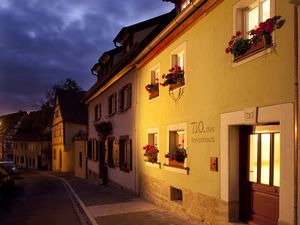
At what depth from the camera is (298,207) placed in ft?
21.7

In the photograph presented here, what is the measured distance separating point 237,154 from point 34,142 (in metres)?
57.2

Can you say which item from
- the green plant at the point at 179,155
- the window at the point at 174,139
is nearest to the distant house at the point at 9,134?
the window at the point at 174,139

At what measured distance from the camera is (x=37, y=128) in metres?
67.7

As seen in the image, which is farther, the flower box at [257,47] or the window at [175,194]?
the window at [175,194]

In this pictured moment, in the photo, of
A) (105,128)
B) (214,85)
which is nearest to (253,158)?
(214,85)

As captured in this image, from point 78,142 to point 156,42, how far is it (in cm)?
2540

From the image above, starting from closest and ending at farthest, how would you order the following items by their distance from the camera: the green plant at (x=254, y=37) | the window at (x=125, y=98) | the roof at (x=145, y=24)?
the green plant at (x=254, y=37) → the window at (x=125, y=98) → the roof at (x=145, y=24)

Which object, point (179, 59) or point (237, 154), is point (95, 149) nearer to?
point (179, 59)

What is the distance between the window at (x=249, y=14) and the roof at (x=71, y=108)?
4037 centimetres

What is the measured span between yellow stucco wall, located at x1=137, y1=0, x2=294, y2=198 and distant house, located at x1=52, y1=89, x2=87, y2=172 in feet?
114

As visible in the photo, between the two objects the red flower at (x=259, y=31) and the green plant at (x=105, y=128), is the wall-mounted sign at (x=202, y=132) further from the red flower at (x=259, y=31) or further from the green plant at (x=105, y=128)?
the green plant at (x=105, y=128)

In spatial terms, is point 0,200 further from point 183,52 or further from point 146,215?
point 183,52

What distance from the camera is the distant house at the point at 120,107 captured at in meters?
17.8

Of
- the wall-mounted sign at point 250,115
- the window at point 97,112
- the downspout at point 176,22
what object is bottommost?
the wall-mounted sign at point 250,115
